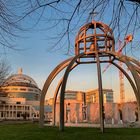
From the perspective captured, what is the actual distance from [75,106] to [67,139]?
25134mm

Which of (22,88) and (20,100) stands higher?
(22,88)

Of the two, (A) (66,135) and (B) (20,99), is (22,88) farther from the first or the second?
(A) (66,135)

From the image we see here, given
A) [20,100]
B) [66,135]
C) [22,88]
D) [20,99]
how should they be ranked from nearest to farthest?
[66,135]
[20,100]
[20,99]
[22,88]

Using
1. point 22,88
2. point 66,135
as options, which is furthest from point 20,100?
point 66,135

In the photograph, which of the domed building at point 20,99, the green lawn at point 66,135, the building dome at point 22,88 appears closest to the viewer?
the green lawn at point 66,135

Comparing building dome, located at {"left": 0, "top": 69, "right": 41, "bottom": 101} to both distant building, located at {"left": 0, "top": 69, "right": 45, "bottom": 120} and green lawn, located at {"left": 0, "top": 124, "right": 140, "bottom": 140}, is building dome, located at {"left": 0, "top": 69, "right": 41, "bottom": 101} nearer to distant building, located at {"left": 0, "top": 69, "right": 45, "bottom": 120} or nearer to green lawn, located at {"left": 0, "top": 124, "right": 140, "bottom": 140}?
distant building, located at {"left": 0, "top": 69, "right": 45, "bottom": 120}

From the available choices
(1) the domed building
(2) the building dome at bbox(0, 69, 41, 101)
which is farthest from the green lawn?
(2) the building dome at bbox(0, 69, 41, 101)

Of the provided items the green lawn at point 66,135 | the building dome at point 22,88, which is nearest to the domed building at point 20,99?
the building dome at point 22,88

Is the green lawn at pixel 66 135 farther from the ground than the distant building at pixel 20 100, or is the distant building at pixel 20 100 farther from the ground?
the distant building at pixel 20 100

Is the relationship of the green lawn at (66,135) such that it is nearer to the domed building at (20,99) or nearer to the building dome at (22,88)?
the domed building at (20,99)

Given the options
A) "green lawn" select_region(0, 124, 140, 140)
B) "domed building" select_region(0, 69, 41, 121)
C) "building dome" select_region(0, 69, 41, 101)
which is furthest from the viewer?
"building dome" select_region(0, 69, 41, 101)

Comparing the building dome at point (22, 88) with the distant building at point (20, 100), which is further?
the building dome at point (22, 88)

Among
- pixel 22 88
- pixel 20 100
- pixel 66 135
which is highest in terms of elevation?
pixel 22 88

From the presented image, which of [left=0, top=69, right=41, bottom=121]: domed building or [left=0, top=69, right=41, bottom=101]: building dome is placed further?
[left=0, top=69, right=41, bottom=101]: building dome
